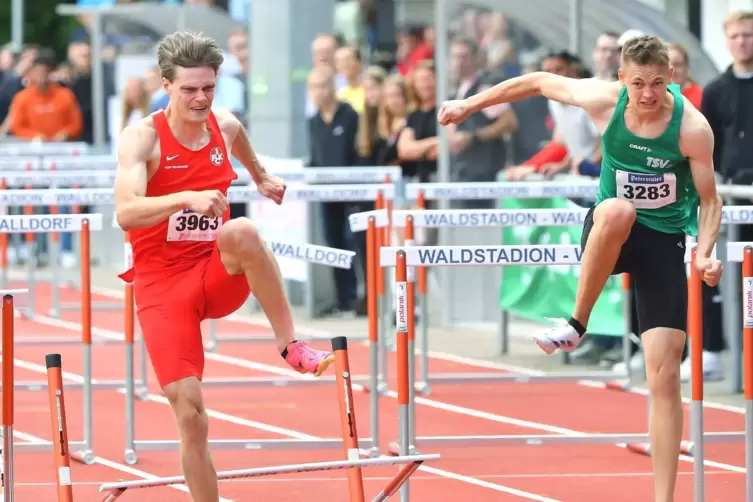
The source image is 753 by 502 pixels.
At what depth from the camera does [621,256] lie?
742 centimetres

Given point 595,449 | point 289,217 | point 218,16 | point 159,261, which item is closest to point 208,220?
point 159,261

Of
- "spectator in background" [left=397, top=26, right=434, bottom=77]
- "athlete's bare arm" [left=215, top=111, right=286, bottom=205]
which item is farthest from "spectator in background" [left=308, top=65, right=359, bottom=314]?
"athlete's bare arm" [left=215, top=111, right=286, bottom=205]

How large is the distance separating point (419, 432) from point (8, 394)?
351 cm

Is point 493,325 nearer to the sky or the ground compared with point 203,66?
nearer to the ground

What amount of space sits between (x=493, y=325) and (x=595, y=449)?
5.13 metres

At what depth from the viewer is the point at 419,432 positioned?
33.6 ft

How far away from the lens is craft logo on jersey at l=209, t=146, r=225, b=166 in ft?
23.9

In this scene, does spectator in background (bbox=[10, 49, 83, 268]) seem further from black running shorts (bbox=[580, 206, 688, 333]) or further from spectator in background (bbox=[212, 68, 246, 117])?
black running shorts (bbox=[580, 206, 688, 333])

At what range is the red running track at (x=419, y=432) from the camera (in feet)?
Result: 28.7

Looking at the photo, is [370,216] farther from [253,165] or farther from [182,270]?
[182,270]

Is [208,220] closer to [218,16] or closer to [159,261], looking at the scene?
[159,261]

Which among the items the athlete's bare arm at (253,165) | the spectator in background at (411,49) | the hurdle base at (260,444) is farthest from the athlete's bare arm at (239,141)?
the spectator in background at (411,49)

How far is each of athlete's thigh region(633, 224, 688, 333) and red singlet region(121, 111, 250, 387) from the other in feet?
5.81

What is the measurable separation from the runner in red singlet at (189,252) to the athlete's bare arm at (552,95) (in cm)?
106
